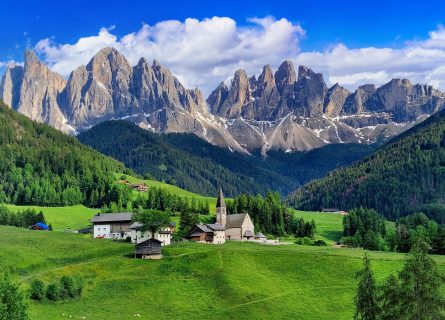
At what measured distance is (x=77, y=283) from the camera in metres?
93.7

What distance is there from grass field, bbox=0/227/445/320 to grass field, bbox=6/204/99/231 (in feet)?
150

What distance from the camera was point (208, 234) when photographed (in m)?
143

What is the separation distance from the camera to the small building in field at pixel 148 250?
376 feet

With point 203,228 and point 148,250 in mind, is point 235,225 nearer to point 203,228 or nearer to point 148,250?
point 203,228

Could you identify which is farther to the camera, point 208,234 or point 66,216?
point 66,216

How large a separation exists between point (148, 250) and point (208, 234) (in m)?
30.5

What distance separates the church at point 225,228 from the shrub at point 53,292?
56915 millimetres

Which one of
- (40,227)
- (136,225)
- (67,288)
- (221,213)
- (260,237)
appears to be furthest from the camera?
(40,227)

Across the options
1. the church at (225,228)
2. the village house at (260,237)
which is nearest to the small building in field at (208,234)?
the church at (225,228)

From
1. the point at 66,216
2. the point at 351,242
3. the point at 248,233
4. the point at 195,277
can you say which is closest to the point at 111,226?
the point at 248,233

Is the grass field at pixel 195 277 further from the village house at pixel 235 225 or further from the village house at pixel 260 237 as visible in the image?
the village house at pixel 235 225

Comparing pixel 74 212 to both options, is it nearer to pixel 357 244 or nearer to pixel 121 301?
pixel 357 244

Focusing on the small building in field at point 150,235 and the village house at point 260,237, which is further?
the village house at point 260,237

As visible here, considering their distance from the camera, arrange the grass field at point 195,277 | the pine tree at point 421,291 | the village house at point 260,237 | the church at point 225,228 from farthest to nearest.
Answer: the village house at point 260,237
the church at point 225,228
the grass field at point 195,277
the pine tree at point 421,291
